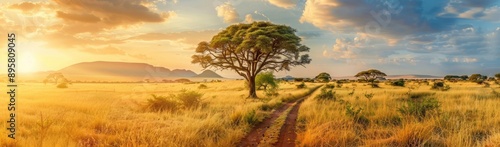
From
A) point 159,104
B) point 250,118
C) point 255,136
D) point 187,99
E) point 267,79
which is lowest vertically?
point 255,136

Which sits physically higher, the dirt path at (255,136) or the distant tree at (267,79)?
the distant tree at (267,79)

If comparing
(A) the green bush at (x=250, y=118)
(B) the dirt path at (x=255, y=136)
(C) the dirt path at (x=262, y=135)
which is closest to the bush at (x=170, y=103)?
(A) the green bush at (x=250, y=118)

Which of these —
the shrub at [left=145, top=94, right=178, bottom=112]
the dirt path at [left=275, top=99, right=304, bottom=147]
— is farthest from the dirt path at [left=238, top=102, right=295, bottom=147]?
the shrub at [left=145, top=94, right=178, bottom=112]

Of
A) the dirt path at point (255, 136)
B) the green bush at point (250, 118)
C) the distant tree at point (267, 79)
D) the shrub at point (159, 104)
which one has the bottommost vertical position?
the dirt path at point (255, 136)

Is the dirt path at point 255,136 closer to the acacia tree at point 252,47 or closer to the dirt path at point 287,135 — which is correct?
the dirt path at point 287,135

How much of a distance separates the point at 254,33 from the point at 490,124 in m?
18.6

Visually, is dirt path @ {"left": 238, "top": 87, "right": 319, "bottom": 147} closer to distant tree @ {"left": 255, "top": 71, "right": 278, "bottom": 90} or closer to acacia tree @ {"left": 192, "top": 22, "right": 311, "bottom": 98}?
acacia tree @ {"left": 192, "top": 22, "right": 311, "bottom": 98}

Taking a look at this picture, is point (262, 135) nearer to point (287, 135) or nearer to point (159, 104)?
point (287, 135)

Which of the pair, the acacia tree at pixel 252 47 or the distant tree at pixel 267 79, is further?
the distant tree at pixel 267 79

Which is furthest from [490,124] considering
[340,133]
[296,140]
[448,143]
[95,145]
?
[95,145]

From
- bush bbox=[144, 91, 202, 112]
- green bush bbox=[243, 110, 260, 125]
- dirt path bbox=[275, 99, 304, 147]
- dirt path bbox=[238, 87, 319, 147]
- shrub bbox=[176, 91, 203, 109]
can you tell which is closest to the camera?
dirt path bbox=[275, 99, 304, 147]

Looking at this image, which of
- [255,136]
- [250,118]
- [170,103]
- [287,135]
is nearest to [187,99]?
[170,103]

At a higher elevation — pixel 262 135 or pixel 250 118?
pixel 250 118

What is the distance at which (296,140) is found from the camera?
8297 millimetres
